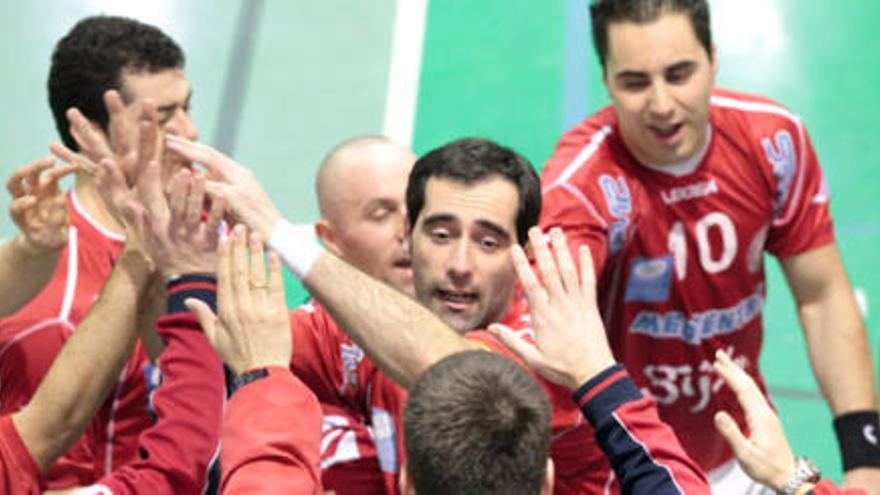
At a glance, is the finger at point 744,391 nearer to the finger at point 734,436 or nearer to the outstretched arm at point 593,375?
the finger at point 734,436

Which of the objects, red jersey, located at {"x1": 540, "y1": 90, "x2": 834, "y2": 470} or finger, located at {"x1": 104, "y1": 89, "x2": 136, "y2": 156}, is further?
red jersey, located at {"x1": 540, "y1": 90, "x2": 834, "y2": 470}

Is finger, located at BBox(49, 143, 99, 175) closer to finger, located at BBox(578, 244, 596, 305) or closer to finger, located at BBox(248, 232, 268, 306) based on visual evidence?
finger, located at BBox(248, 232, 268, 306)

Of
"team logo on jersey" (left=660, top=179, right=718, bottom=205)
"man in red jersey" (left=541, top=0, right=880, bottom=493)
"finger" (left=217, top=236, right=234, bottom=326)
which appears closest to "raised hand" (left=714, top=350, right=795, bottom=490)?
"finger" (left=217, top=236, right=234, bottom=326)

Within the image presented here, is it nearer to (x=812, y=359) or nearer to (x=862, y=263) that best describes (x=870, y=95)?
(x=862, y=263)

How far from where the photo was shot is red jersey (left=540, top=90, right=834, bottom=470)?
4.51m

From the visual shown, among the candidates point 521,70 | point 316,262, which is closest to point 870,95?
point 521,70

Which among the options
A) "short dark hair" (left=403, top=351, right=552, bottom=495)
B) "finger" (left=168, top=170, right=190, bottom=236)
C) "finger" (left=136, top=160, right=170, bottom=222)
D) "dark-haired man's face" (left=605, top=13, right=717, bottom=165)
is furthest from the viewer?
"dark-haired man's face" (left=605, top=13, right=717, bottom=165)

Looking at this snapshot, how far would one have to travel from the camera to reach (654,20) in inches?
173

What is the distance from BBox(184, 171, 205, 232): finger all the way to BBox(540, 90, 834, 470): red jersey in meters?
1.49

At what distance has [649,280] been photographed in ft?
14.9

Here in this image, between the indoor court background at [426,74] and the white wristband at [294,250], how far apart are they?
3974 mm

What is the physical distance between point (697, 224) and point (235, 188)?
1.87m

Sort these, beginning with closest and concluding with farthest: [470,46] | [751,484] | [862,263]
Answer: [751,484], [862,263], [470,46]

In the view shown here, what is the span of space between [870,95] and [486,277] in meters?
5.20
